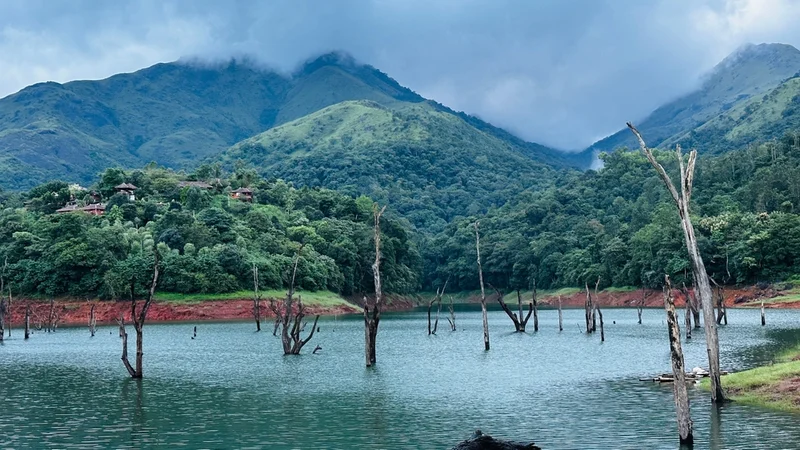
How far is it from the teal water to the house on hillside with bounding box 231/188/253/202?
93075 millimetres

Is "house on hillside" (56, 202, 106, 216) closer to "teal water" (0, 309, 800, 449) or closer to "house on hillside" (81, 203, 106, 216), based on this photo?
"house on hillside" (81, 203, 106, 216)

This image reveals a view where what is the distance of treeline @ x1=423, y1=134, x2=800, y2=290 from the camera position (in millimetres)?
107562

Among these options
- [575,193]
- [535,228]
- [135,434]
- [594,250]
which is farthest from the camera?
[575,193]

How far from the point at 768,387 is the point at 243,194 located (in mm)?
135830

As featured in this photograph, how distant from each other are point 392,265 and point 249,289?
36564mm

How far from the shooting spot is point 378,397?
35438 mm

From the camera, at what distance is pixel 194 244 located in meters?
114

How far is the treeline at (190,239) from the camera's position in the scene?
335 ft

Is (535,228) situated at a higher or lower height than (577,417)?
higher

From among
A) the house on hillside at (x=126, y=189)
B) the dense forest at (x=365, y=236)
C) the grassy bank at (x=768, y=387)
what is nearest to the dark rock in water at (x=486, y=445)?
the grassy bank at (x=768, y=387)

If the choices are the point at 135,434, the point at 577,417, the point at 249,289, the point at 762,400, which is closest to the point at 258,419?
the point at 135,434

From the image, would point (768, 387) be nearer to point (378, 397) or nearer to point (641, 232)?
point (378, 397)

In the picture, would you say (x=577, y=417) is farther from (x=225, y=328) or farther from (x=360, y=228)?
(x=360, y=228)

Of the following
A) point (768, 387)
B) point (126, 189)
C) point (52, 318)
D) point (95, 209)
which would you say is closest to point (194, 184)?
point (126, 189)
